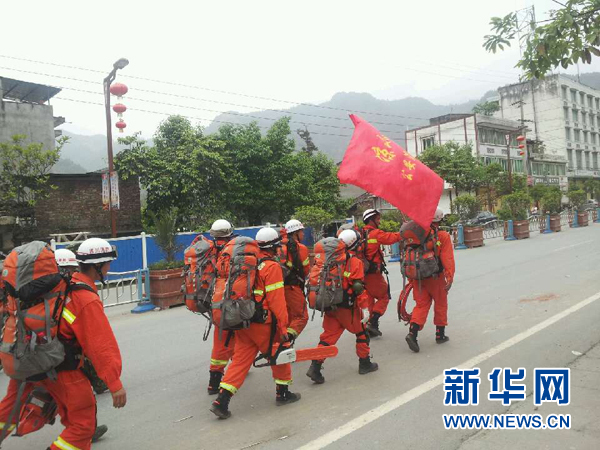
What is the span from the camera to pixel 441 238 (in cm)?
591

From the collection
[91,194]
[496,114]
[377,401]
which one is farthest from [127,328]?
[496,114]

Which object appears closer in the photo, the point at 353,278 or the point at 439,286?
the point at 353,278

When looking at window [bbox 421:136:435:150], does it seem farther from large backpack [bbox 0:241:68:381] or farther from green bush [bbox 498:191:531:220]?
large backpack [bbox 0:241:68:381]

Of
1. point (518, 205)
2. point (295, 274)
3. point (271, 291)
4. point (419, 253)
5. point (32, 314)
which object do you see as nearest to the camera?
point (32, 314)

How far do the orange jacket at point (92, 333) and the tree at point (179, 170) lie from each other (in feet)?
60.3

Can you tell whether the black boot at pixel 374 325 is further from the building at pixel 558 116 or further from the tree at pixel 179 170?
the building at pixel 558 116

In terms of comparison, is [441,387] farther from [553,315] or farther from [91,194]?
[91,194]

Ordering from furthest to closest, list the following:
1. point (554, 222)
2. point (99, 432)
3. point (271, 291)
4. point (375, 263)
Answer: point (554, 222) < point (375, 263) < point (271, 291) < point (99, 432)

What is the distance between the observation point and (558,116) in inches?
2372

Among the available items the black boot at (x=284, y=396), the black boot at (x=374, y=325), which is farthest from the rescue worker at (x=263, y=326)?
the black boot at (x=374, y=325)

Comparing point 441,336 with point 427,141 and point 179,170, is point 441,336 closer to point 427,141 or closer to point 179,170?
point 179,170

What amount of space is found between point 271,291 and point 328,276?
94cm

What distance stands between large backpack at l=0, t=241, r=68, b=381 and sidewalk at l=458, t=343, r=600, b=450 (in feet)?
9.26

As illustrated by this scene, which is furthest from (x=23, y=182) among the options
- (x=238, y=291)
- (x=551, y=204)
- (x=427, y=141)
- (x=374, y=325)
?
(x=427, y=141)
